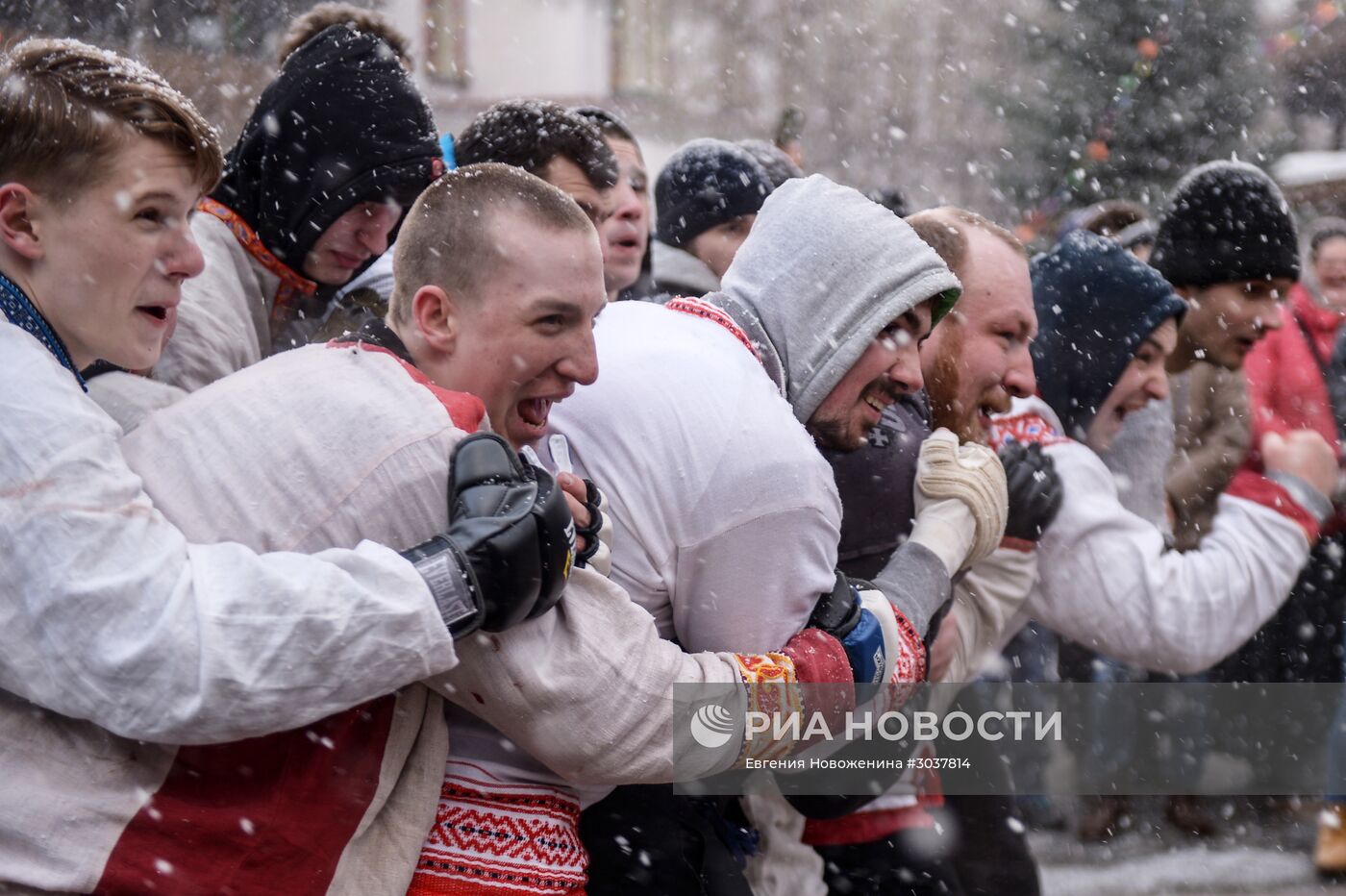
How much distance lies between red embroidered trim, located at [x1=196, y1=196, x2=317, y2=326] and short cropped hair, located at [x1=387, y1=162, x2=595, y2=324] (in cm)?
92

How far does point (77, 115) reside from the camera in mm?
1950

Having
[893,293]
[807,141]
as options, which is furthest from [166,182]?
[807,141]

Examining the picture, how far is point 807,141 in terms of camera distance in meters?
23.3

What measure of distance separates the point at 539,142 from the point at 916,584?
5.76ft

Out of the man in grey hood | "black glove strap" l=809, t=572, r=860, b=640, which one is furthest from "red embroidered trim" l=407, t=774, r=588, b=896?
"black glove strap" l=809, t=572, r=860, b=640

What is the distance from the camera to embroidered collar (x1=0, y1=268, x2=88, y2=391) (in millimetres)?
1878

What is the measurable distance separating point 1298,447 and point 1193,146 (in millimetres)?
9970

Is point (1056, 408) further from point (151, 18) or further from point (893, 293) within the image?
point (151, 18)

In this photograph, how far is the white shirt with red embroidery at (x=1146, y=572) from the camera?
3373mm

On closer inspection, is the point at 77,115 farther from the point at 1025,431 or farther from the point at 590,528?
the point at 1025,431

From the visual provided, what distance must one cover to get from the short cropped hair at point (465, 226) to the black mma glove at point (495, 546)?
0.46 meters

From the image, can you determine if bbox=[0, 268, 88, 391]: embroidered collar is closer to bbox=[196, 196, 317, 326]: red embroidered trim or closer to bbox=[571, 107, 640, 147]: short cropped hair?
bbox=[196, 196, 317, 326]: red embroidered trim

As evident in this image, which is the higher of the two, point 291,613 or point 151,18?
point 291,613

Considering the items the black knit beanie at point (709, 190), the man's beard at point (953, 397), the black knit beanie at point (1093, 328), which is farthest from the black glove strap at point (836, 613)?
the black knit beanie at point (709, 190)
